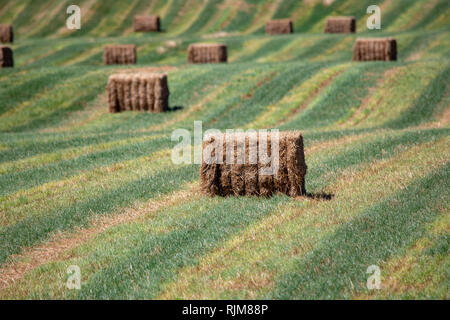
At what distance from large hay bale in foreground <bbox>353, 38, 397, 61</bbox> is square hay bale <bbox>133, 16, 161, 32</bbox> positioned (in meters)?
25.3

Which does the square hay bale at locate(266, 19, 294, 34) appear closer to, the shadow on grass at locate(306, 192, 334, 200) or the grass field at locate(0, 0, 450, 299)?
the grass field at locate(0, 0, 450, 299)

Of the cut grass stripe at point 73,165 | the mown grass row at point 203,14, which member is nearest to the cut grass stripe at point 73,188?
the cut grass stripe at point 73,165

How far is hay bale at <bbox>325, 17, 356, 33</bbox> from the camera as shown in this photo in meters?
52.8

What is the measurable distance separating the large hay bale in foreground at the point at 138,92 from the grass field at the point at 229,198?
67 centimetres

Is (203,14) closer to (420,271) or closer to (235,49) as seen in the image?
(235,49)

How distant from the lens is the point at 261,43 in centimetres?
5125

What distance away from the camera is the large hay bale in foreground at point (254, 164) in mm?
14820

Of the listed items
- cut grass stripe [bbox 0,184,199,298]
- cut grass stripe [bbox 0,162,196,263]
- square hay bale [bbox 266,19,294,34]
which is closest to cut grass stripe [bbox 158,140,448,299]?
cut grass stripe [bbox 0,184,199,298]

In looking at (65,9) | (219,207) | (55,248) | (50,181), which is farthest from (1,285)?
(65,9)

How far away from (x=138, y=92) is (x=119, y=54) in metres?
12.4

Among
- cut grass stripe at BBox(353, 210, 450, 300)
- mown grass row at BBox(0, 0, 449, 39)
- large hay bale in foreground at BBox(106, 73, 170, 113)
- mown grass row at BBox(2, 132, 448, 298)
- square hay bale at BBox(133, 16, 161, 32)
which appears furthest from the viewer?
square hay bale at BBox(133, 16, 161, 32)

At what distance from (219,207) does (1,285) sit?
4850 mm

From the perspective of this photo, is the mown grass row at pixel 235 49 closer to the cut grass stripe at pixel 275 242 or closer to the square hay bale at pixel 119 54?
the square hay bale at pixel 119 54
